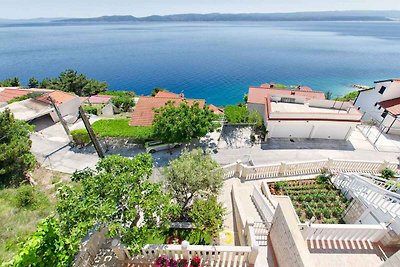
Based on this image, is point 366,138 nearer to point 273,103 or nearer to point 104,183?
point 273,103

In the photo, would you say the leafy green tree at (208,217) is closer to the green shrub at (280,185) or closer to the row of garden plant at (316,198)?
the row of garden plant at (316,198)

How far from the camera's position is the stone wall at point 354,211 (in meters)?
11.9

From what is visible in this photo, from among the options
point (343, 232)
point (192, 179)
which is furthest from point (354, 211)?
point (192, 179)

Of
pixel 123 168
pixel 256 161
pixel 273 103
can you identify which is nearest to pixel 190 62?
pixel 273 103

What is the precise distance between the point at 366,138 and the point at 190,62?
104301mm

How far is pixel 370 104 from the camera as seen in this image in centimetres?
3161

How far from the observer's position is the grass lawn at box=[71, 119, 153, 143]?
2542cm

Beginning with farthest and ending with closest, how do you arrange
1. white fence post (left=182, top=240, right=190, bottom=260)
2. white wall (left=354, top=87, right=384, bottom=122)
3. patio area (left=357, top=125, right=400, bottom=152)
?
1. white wall (left=354, top=87, right=384, bottom=122)
2. patio area (left=357, top=125, right=400, bottom=152)
3. white fence post (left=182, top=240, right=190, bottom=260)

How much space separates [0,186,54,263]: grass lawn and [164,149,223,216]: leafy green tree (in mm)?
6985

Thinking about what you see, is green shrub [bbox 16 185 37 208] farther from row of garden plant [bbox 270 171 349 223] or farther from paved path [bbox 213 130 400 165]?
paved path [bbox 213 130 400 165]

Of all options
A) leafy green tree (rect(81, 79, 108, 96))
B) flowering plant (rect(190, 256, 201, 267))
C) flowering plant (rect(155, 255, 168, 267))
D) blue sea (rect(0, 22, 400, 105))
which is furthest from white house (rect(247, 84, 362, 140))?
leafy green tree (rect(81, 79, 108, 96))

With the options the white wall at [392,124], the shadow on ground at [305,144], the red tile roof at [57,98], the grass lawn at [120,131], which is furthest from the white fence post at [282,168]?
the red tile roof at [57,98]

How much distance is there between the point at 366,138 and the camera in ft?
86.2

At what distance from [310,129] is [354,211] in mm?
14460
